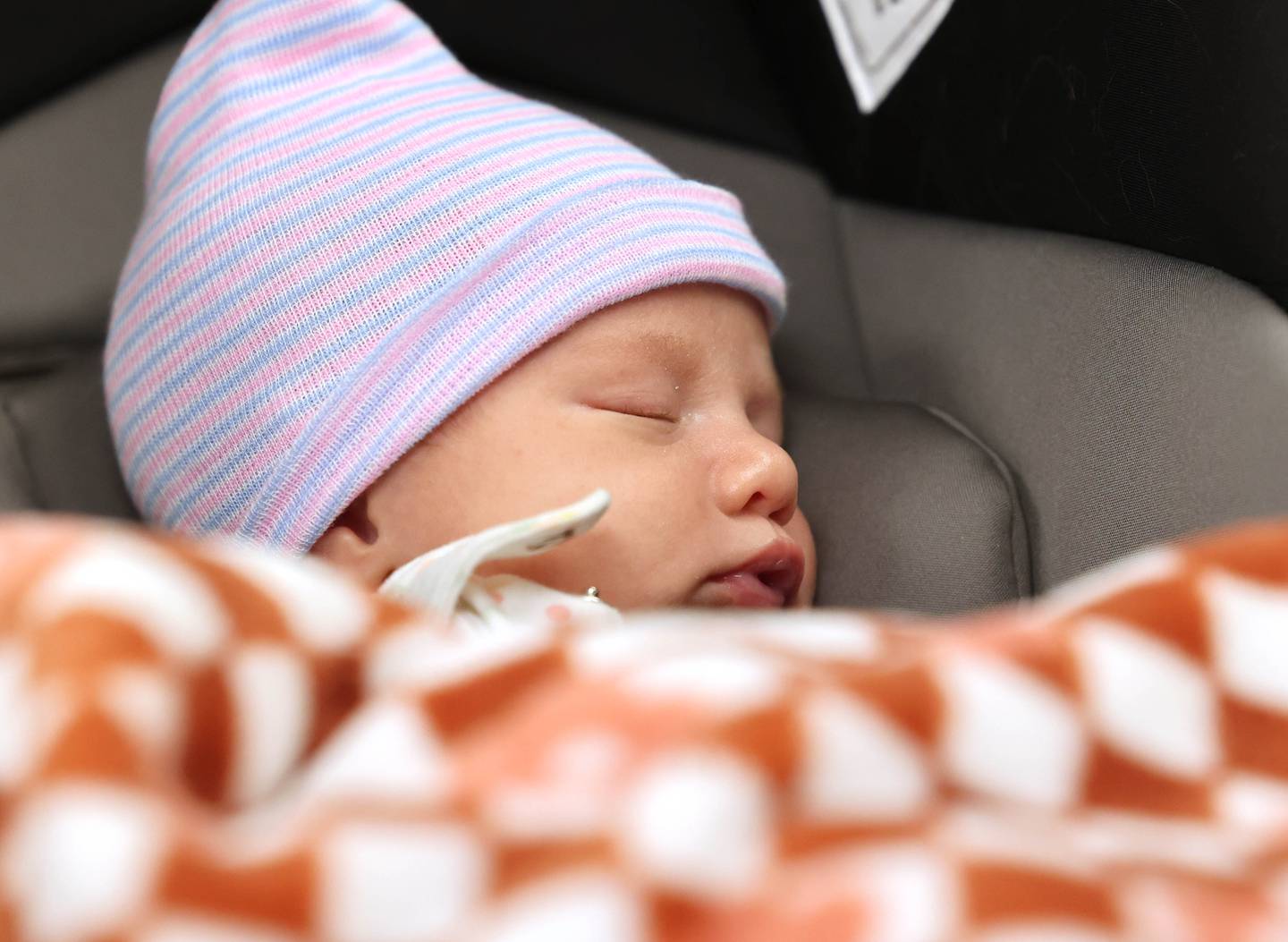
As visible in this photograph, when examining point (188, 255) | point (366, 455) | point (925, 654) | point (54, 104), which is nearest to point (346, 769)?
point (925, 654)

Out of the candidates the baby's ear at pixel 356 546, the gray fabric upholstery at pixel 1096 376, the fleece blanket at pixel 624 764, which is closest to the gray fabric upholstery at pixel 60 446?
the baby's ear at pixel 356 546

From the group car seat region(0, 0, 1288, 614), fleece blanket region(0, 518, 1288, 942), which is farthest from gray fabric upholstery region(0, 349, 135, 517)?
fleece blanket region(0, 518, 1288, 942)

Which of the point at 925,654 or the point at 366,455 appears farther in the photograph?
the point at 366,455

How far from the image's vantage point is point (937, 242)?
1.11m

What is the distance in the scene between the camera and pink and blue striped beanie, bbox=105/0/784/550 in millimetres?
881

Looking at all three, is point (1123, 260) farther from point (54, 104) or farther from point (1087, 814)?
point (54, 104)

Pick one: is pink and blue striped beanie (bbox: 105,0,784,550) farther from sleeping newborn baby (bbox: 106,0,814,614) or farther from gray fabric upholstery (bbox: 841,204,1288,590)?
gray fabric upholstery (bbox: 841,204,1288,590)

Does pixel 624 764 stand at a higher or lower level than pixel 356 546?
higher

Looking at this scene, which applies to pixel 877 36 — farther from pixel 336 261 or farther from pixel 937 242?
pixel 336 261

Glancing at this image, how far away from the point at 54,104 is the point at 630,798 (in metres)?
0.95

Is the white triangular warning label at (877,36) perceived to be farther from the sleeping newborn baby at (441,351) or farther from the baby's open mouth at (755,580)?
the baby's open mouth at (755,580)

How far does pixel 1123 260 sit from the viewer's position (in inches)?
35.8

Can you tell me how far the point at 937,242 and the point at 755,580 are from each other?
394 millimetres


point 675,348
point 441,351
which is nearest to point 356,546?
point 441,351
